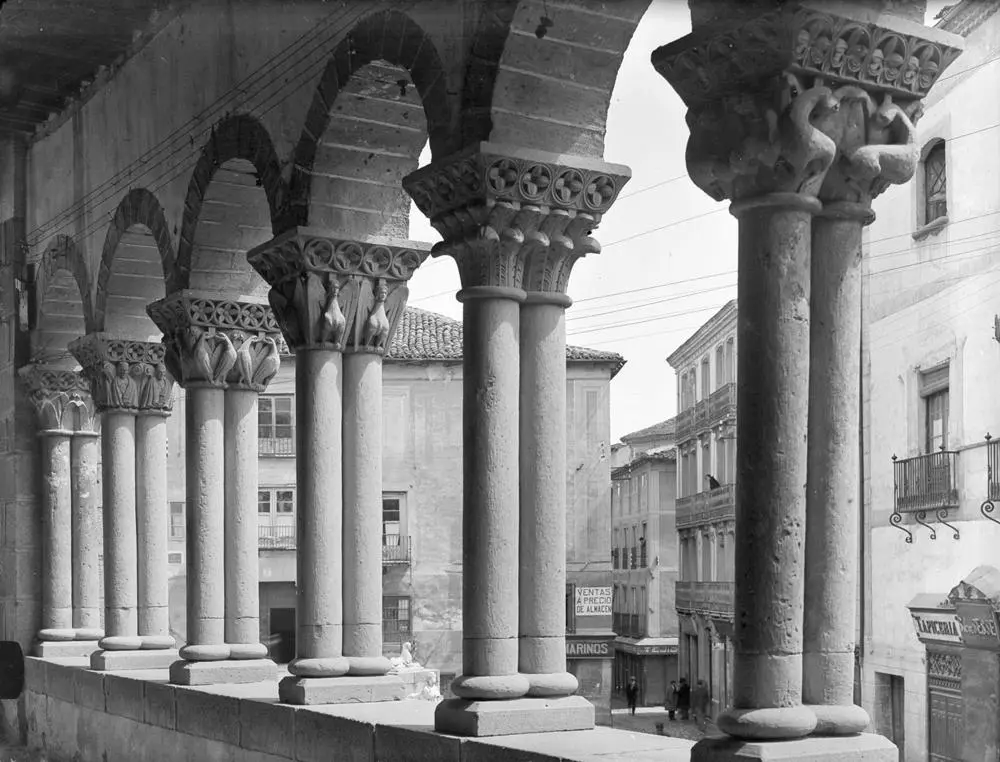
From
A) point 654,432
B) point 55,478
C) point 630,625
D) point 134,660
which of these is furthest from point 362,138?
point 630,625

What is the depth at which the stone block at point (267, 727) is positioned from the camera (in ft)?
25.1

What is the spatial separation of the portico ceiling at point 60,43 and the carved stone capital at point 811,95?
597 centimetres

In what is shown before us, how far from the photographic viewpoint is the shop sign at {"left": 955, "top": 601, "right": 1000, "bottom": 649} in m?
15.9

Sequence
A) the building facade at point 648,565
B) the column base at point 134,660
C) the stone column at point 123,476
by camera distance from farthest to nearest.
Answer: the building facade at point 648,565 → the stone column at point 123,476 → the column base at point 134,660

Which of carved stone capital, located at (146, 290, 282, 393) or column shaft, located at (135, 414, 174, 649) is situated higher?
carved stone capital, located at (146, 290, 282, 393)

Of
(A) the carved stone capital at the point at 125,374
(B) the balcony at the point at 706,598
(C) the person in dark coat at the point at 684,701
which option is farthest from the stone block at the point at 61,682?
(C) the person in dark coat at the point at 684,701

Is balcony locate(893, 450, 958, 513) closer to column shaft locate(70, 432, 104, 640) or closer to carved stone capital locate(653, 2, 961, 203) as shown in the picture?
column shaft locate(70, 432, 104, 640)

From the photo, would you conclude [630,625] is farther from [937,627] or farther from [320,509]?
[320,509]

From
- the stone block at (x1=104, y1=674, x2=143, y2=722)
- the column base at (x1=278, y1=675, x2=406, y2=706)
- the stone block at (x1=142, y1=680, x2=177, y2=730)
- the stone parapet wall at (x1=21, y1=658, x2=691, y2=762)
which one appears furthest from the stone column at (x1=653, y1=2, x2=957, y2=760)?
the stone block at (x1=104, y1=674, x2=143, y2=722)

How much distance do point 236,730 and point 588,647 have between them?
992 inches

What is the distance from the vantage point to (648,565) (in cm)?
4356

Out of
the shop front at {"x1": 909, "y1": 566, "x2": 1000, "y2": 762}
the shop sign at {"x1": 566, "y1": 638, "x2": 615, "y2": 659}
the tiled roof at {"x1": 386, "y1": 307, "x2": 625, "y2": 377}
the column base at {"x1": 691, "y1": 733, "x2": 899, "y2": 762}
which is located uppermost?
the tiled roof at {"x1": 386, "y1": 307, "x2": 625, "y2": 377}

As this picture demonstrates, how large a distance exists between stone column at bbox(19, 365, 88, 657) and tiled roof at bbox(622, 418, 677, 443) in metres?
32.0

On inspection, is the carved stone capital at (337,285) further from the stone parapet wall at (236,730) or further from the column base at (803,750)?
the column base at (803,750)
